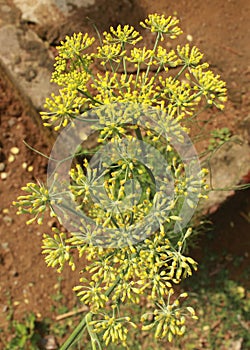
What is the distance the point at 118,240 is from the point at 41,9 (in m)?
1.91

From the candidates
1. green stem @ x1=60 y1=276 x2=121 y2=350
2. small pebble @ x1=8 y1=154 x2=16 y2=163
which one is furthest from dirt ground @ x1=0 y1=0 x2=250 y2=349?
green stem @ x1=60 y1=276 x2=121 y2=350

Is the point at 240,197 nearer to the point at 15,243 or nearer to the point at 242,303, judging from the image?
the point at 242,303

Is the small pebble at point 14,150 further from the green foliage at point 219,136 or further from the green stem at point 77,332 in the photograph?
the green stem at point 77,332

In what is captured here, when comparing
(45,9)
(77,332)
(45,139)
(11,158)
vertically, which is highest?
(45,9)

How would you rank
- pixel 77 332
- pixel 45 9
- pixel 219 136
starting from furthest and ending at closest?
1. pixel 45 9
2. pixel 219 136
3. pixel 77 332

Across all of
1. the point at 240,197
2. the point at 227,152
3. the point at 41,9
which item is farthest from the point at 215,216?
the point at 41,9

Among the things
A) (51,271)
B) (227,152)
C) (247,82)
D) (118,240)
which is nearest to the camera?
(118,240)

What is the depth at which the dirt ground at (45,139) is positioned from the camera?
8.58 feet

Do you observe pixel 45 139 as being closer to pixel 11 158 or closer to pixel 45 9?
pixel 11 158

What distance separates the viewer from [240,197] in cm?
257

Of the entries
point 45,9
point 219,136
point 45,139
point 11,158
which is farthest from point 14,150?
point 219,136

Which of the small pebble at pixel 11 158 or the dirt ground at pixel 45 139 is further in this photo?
the small pebble at pixel 11 158

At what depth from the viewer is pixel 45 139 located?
2.75 meters

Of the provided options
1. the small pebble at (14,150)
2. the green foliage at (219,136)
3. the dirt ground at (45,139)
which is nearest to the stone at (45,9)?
the dirt ground at (45,139)
